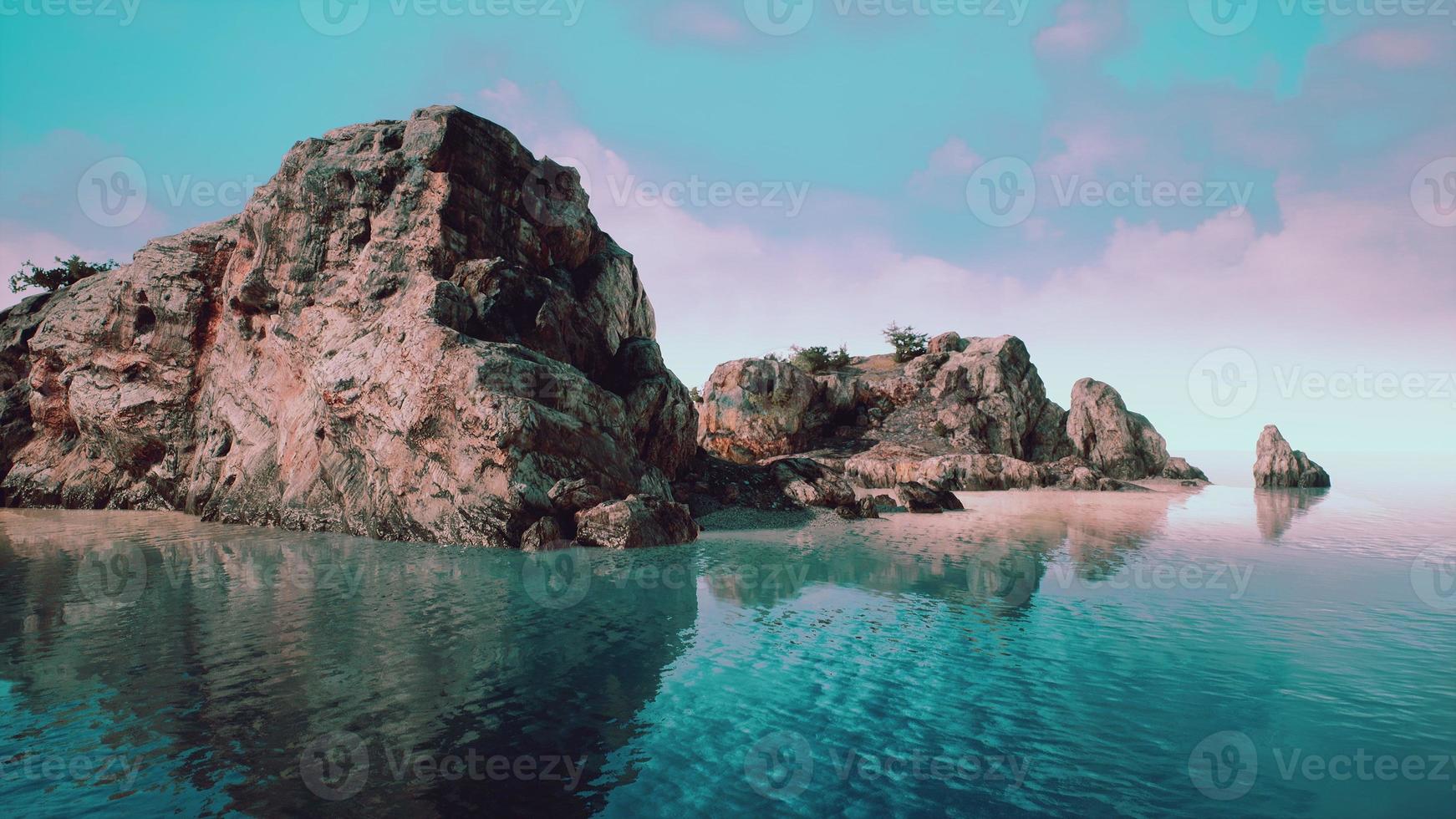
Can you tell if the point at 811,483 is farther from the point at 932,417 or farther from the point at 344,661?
the point at 932,417

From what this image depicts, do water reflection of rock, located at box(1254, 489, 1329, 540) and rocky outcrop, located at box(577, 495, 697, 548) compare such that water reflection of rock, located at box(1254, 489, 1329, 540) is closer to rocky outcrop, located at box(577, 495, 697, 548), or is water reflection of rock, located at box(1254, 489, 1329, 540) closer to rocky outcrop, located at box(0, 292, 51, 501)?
rocky outcrop, located at box(577, 495, 697, 548)

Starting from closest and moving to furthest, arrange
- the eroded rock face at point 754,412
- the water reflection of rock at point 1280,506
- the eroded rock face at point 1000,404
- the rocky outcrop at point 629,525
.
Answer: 1. the rocky outcrop at point 629,525
2. the water reflection of rock at point 1280,506
3. the eroded rock face at point 754,412
4. the eroded rock face at point 1000,404

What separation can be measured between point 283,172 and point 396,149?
261 inches

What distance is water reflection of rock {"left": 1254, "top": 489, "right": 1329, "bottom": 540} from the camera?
29.4 metres

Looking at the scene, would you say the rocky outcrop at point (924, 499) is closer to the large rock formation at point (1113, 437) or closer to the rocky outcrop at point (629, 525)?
the rocky outcrop at point (629, 525)

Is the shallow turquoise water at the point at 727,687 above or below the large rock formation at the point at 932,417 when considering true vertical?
below

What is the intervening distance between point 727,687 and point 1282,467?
63.0 metres

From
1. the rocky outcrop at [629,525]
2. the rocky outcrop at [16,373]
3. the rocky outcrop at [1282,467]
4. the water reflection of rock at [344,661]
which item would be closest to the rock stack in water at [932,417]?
the rocky outcrop at [1282,467]

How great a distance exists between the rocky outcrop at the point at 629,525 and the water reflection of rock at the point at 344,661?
2.21m

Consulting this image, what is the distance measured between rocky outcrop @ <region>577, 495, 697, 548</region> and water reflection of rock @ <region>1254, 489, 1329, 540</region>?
22.1 metres

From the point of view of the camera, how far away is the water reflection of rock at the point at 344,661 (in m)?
7.89

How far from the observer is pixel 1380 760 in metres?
7.94

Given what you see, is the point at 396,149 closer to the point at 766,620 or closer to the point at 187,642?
the point at 187,642

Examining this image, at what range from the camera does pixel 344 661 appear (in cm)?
1127
